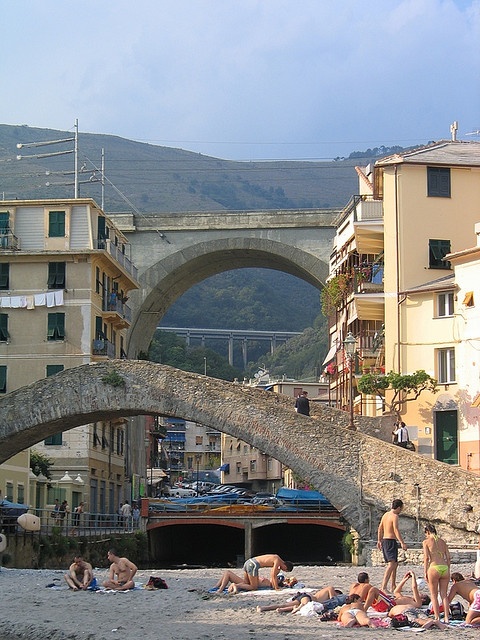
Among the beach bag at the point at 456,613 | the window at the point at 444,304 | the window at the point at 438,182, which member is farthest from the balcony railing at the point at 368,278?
the beach bag at the point at 456,613

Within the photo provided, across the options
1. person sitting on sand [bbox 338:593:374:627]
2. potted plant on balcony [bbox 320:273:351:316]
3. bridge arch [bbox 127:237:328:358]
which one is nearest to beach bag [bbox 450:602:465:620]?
person sitting on sand [bbox 338:593:374:627]

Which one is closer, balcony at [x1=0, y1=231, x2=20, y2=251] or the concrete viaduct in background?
balcony at [x1=0, y1=231, x2=20, y2=251]

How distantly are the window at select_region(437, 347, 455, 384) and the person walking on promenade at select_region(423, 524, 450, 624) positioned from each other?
24597mm

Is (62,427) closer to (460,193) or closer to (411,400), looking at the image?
(411,400)

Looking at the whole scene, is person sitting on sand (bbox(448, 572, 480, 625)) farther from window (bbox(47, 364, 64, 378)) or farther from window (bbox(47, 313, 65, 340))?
window (bbox(47, 313, 65, 340))

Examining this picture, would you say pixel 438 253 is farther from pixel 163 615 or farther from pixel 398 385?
pixel 163 615

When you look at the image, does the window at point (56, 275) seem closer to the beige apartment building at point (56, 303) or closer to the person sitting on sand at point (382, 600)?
the beige apartment building at point (56, 303)

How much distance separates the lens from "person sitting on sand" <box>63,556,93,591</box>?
99.0 feet

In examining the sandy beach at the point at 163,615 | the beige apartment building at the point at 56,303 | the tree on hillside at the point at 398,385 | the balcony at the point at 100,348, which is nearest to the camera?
the sandy beach at the point at 163,615

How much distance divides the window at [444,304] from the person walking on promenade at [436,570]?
24.9 metres

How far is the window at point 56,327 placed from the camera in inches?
2377

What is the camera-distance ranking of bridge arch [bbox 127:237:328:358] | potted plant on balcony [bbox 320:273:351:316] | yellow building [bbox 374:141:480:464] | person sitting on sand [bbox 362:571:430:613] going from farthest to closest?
bridge arch [bbox 127:237:328:358], potted plant on balcony [bbox 320:273:351:316], yellow building [bbox 374:141:480:464], person sitting on sand [bbox 362:571:430:613]

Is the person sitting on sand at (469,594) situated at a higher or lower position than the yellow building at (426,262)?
lower

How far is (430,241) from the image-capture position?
163 feet
